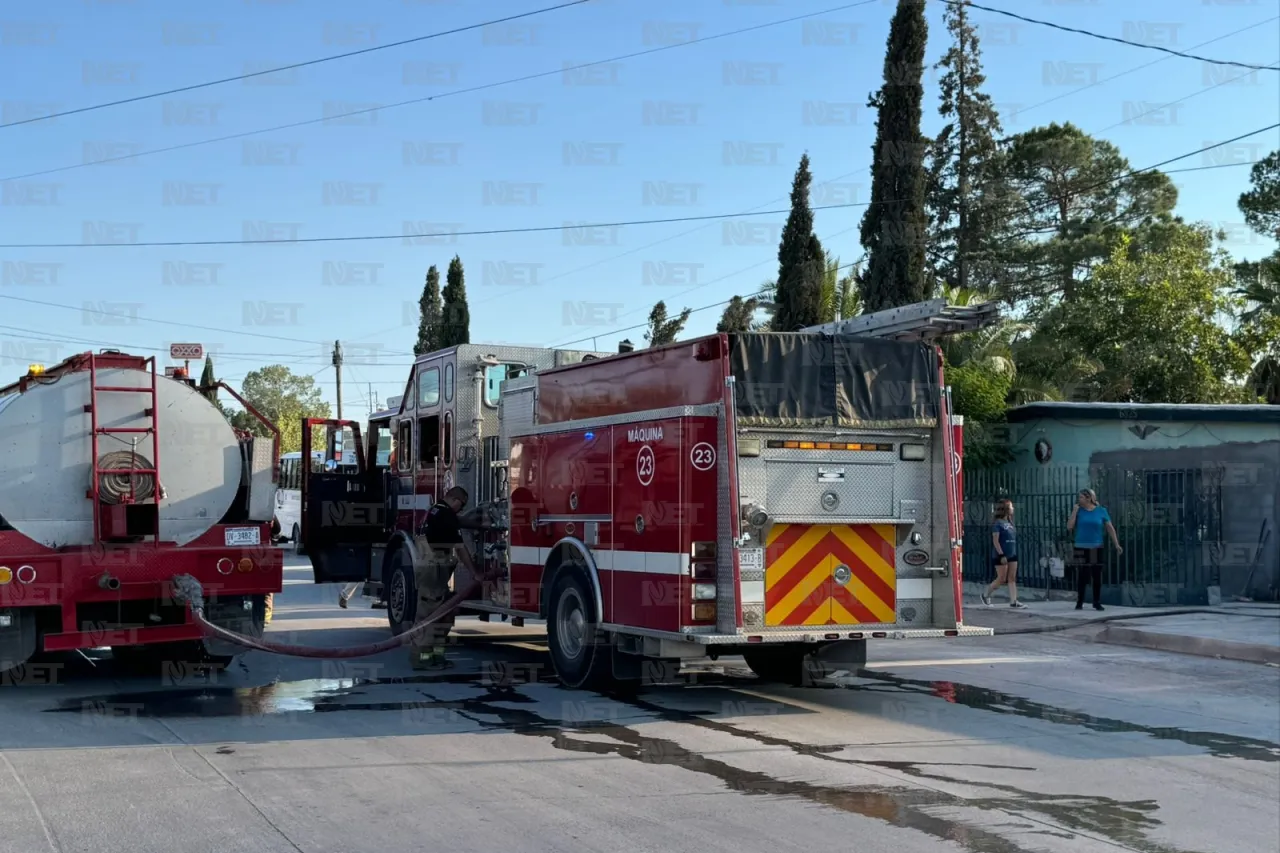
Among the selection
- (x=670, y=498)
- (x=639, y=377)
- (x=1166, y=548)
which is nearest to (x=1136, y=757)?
(x=670, y=498)

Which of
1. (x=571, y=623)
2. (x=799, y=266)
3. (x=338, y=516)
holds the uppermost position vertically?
(x=799, y=266)

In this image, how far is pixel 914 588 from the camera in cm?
1067

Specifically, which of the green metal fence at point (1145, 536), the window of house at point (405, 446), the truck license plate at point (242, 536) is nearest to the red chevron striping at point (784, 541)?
the truck license plate at point (242, 536)

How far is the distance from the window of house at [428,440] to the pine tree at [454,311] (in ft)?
89.2

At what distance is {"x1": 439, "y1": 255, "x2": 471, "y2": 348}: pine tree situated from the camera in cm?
4284

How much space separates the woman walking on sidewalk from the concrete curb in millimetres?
2478

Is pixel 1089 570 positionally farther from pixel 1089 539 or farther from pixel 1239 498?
pixel 1239 498

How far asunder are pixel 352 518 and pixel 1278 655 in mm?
10660

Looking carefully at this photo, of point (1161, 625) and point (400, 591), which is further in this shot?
point (1161, 625)

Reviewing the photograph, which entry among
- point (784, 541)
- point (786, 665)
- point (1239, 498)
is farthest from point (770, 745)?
point (1239, 498)

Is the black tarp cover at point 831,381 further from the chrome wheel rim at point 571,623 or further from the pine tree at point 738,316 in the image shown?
the pine tree at point 738,316

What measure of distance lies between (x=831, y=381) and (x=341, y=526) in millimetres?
7488

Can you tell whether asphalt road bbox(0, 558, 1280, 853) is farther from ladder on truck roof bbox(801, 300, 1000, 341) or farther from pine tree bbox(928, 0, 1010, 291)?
pine tree bbox(928, 0, 1010, 291)

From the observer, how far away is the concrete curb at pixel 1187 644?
14141 mm
